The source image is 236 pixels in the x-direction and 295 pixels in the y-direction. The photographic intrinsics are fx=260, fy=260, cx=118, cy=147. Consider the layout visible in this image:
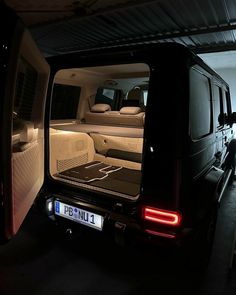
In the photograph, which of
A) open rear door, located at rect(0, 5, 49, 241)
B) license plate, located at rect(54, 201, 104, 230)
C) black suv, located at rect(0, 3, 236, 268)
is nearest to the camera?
open rear door, located at rect(0, 5, 49, 241)

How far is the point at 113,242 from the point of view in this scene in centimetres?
191

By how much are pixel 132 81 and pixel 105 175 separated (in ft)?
4.95

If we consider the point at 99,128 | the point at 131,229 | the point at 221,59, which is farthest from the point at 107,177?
the point at 221,59

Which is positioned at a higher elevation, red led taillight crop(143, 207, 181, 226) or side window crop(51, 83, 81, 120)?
side window crop(51, 83, 81, 120)

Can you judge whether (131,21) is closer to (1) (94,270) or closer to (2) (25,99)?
(2) (25,99)

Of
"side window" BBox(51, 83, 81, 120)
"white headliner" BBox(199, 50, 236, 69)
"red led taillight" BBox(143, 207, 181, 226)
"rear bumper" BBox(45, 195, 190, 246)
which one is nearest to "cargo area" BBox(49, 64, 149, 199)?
"side window" BBox(51, 83, 81, 120)

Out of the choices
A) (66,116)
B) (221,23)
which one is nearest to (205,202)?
(66,116)

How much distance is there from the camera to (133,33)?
3.52m

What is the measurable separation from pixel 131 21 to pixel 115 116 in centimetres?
117

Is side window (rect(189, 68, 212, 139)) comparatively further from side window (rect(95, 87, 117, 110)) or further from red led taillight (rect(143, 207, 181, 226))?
side window (rect(95, 87, 117, 110))

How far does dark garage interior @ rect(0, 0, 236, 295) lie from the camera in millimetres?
1984

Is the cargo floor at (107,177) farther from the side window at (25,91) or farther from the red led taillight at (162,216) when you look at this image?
the side window at (25,91)

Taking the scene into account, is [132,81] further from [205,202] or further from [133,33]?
[205,202]

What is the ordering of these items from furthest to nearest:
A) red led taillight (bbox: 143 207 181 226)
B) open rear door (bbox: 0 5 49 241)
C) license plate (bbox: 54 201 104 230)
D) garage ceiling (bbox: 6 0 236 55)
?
garage ceiling (bbox: 6 0 236 55) → license plate (bbox: 54 201 104 230) → red led taillight (bbox: 143 207 181 226) → open rear door (bbox: 0 5 49 241)
